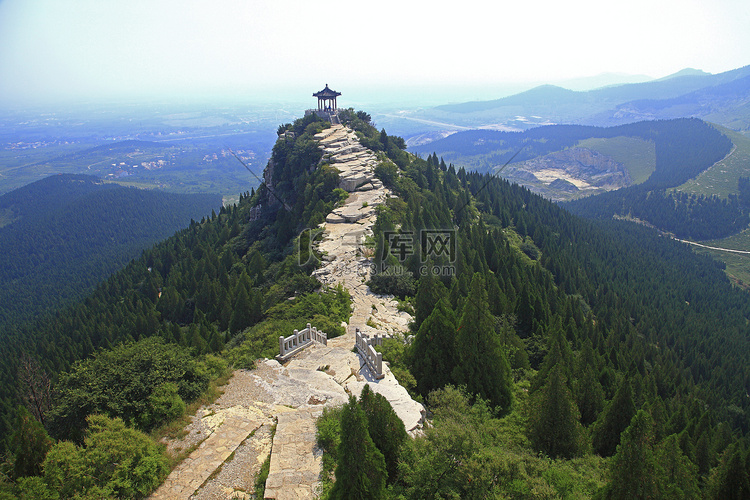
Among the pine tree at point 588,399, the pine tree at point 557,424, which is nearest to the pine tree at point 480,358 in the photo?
the pine tree at point 557,424

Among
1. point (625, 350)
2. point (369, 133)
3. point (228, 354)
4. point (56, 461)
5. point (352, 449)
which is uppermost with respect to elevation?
point (369, 133)

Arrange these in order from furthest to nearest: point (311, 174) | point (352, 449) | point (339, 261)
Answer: point (311, 174), point (339, 261), point (352, 449)

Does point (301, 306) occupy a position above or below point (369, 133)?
below

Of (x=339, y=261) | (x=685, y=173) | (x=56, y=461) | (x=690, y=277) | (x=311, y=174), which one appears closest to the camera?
(x=56, y=461)

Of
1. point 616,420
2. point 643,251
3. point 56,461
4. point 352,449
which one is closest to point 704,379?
point 616,420

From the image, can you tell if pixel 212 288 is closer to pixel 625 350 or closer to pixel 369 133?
pixel 625 350

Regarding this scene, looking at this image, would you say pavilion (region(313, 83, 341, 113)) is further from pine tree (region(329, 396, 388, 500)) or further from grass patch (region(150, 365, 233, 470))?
pine tree (region(329, 396, 388, 500))

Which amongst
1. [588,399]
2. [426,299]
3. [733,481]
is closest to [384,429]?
[733,481]

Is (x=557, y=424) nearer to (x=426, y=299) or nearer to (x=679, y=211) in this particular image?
(x=426, y=299)
